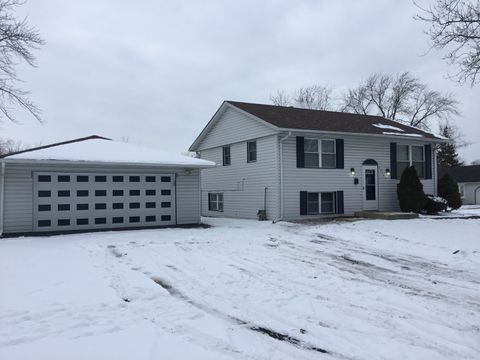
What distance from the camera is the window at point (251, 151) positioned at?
19.3 meters

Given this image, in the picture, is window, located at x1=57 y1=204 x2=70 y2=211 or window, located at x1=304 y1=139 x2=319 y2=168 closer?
window, located at x1=57 y1=204 x2=70 y2=211

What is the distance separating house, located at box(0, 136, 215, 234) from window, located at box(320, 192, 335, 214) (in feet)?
17.8

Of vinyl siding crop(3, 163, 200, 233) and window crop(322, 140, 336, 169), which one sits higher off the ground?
window crop(322, 140, 336, 169)

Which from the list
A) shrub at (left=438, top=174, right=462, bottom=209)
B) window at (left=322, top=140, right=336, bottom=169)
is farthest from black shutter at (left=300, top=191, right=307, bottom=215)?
shrub at (left=438, top=174, right=462, bottom=209)

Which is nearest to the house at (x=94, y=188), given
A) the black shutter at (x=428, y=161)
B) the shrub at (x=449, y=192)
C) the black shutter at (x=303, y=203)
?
the black shutter at (x=303, y=203)

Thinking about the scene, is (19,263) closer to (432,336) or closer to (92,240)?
(92,240)

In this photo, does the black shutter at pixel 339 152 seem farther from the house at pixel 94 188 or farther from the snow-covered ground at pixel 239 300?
the snow-covered ground at pixel 239 300

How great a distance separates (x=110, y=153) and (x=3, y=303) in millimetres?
10130

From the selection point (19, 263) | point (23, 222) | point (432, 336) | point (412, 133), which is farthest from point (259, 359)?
point (412, 133)

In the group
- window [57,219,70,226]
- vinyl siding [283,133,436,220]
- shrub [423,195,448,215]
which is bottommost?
window [57,219,70,226]

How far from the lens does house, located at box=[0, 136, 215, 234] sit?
14.0 meters

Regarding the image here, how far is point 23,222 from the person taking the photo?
1403cm

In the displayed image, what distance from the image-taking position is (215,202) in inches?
898

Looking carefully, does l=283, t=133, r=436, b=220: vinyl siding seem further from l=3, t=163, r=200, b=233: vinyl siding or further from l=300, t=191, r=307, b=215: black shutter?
l=3, t=163, r=200, b=233: vinyl siding
